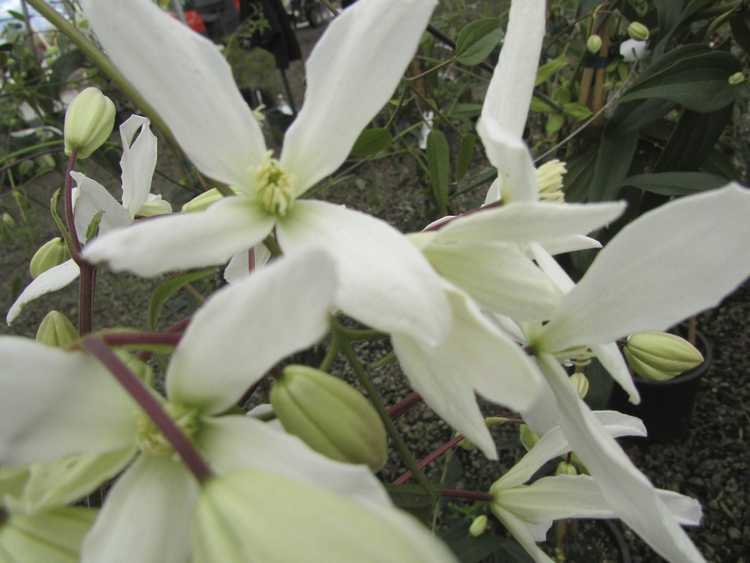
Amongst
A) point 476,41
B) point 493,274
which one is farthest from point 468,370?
point 476,41

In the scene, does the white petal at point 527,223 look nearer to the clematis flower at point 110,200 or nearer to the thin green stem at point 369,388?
the thin green stem at point 369,388

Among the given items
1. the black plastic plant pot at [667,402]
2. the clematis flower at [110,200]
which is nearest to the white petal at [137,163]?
the clematis flower at [110,200]

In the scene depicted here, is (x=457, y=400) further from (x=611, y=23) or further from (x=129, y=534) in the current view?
(x=611, y=23)

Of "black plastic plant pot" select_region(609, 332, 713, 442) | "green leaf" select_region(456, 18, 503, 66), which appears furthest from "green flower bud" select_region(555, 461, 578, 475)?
"black plastic plant pot" select_region(609, 332, 713, 442)

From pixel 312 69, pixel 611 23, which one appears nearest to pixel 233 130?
pixel 312 69

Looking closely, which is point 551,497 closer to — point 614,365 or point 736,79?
point 614,365

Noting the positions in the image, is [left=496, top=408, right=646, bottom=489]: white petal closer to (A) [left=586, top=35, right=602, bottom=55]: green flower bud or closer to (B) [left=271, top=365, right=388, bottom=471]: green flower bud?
(B) [left=271, top=365, right=388, bottom=471]: green flower bud
